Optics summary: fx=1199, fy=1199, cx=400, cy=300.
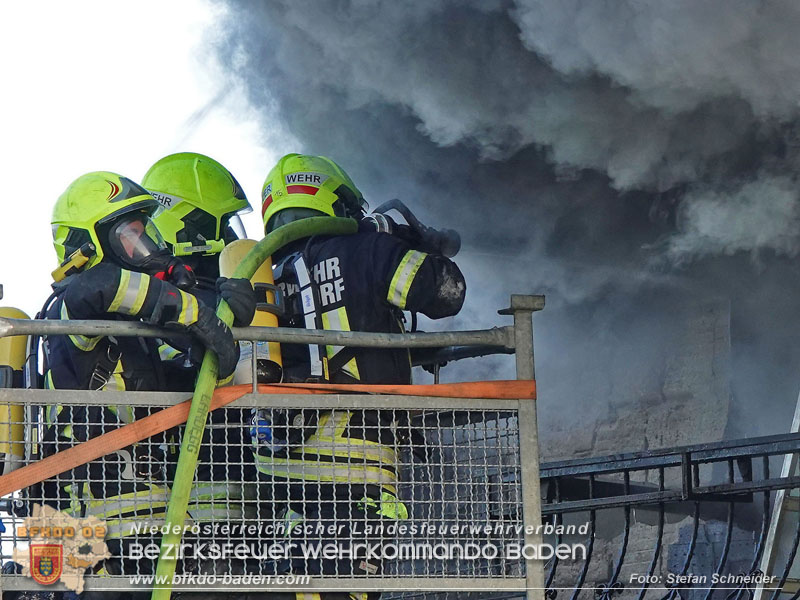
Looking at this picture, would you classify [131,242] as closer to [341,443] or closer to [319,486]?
[341,443]

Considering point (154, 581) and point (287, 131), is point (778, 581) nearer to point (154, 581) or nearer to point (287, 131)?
point (154, 581)

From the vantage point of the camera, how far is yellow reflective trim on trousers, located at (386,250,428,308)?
169 inches

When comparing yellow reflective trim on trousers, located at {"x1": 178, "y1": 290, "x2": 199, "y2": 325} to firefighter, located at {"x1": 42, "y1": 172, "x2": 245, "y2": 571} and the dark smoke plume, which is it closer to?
firefighter, located at {"x1": 42, "y1": 172, "x2": 245, "y2": 571}

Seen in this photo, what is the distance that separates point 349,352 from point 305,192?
31.1 inches

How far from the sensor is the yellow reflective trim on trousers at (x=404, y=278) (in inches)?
169

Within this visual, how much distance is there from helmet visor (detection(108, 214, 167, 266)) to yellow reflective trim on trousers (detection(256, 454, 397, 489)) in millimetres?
853

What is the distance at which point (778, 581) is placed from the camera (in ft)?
17.0

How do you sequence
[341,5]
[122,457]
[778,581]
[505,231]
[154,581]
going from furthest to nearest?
[505,231], [341,5], [778,581], [122,457], [154,581]

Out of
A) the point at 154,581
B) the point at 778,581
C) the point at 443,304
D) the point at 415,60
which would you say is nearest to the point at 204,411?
the point at 154,581

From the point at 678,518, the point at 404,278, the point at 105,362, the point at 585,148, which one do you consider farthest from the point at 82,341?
the point at 678,518

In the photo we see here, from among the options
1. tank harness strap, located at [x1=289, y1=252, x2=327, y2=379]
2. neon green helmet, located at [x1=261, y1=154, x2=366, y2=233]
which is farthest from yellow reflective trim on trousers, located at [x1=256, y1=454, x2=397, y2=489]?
neon green helmet, located at [x1=261, y1=154, x2=366, y2=233]

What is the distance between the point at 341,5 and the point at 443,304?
3.53 meters

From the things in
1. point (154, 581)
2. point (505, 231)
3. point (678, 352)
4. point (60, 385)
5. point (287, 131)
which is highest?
point (287, 131)

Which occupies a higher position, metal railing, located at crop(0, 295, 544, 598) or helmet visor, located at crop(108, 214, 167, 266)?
helmet visor, located at crop(108, 214, 167, 266)
